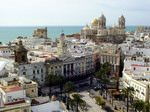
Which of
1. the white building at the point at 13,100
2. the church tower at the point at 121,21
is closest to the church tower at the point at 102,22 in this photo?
the church tower at the point at 121,21

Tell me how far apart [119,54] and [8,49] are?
34.6m

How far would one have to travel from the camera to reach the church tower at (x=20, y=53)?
2635 inches

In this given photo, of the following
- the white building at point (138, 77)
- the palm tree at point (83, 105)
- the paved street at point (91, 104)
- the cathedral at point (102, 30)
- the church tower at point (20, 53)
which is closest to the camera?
the palm tree at point (83, 105)

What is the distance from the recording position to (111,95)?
225ft

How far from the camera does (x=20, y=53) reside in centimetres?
6825

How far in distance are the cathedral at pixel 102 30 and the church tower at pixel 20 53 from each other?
7048 cm

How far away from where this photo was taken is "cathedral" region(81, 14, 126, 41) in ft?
452

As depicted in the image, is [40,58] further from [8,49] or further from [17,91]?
[17,91]

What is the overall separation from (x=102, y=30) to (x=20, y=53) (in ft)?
239

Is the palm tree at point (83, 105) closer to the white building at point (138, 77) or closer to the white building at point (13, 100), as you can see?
the white building at point (138, 77)

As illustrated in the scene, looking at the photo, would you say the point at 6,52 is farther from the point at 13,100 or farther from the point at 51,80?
the point at 13,100

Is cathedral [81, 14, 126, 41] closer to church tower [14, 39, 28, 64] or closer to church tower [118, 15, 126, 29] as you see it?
church tower [118, 15, 126, 29]

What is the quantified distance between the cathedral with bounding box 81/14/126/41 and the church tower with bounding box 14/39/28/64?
231ft

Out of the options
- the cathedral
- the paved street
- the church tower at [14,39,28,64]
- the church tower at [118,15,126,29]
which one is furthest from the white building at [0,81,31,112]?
the church tower at [118,15,126,29]
